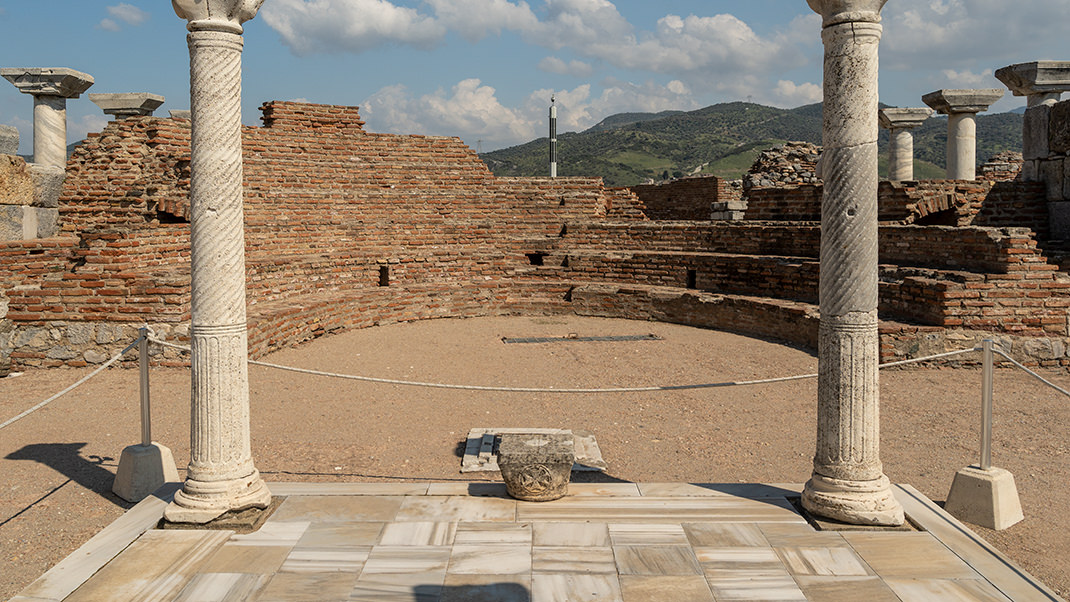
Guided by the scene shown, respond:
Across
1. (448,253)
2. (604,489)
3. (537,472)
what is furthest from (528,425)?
(448,253)

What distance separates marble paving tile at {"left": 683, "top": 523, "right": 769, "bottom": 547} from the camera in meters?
4.18

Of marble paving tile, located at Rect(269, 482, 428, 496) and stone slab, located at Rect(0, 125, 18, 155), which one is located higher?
stone slab, located at Rect(0, 125, 18, 155)

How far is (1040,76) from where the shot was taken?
13.9m

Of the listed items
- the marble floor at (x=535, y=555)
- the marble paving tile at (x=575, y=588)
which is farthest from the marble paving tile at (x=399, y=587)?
the marble paving tile at (x=575, y=588)

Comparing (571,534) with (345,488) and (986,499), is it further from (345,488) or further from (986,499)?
(986,499)

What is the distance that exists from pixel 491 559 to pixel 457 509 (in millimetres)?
700

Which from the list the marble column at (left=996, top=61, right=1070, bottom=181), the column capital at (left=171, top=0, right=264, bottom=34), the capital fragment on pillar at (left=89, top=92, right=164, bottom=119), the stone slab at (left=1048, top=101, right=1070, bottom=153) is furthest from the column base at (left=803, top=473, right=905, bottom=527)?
the capital fragment on pillar at (left=89, top=92, right=164, bottom=119)

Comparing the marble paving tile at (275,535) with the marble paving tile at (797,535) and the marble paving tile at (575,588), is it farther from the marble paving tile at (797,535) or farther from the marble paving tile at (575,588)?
the marble paving tile at (797,535)

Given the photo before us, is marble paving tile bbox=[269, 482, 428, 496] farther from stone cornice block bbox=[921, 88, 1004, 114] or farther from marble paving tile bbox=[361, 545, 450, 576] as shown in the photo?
stone cornice block bbox=[921, 88, 1004, 114]

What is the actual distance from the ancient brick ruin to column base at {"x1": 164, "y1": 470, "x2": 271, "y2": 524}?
191 inches

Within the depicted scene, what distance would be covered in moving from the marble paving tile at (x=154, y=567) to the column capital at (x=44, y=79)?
12.0 m

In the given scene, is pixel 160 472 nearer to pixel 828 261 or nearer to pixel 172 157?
pixel 828 261

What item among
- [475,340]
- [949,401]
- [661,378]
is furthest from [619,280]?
[949,401]

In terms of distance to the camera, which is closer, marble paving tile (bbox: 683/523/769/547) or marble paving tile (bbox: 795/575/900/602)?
marble paving tile (bbox: 795/575/900/602)
